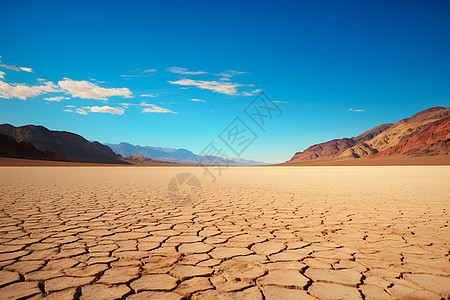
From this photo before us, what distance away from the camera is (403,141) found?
6769 cm

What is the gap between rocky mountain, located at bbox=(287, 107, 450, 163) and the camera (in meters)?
57.1

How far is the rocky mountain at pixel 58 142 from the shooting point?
7625 cm

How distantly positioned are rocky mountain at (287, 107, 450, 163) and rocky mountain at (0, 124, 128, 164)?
8387cm

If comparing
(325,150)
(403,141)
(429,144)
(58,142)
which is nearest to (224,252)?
(429,144)

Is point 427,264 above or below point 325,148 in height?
below

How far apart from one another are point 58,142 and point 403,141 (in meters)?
97.3

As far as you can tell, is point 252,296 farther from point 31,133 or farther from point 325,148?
point 325,148

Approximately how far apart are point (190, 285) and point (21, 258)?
144 cm

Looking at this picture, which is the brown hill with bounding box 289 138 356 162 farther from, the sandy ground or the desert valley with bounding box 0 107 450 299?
the sandy ground

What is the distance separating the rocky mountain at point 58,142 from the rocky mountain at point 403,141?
83.9 meters

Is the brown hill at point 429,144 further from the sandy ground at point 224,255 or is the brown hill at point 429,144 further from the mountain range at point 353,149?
the sandy ground at point 224,255

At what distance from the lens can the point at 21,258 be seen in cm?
208

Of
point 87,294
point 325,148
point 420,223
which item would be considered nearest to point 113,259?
point 87,294

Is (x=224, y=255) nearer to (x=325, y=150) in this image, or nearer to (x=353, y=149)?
(x=353, y=149)
